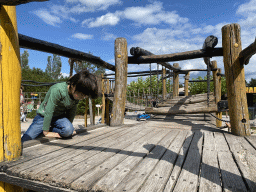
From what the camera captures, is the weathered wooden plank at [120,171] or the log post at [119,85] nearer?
the weathered wooden plank at [120,171]

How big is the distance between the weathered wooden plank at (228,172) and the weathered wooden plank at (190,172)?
0.15 metres

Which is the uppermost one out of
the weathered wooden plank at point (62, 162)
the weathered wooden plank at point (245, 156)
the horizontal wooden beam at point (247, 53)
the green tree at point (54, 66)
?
the green tree at point (54, 66)

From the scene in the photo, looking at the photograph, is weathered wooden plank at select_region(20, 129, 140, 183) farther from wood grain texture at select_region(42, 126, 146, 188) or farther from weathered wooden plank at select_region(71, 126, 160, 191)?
weathered wooden plank at select_region(71, 126, 160, 191)

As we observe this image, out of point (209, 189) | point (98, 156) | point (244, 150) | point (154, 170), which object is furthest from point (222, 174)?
point (98, 156)

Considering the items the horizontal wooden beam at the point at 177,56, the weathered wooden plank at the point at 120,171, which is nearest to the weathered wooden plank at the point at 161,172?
the weathered wooden plank at the point at 120,171

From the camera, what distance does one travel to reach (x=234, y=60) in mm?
2328

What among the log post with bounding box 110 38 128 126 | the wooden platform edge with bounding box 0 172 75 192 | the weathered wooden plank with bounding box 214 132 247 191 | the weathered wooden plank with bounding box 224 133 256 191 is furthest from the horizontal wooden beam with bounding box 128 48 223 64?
the wooden platform edge with bounding box 0 172 75 192

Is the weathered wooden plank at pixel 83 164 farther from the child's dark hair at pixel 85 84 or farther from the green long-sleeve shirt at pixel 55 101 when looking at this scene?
the green long-sleeve shirt at pixel 55 101

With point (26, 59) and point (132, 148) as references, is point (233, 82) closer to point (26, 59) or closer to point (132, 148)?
point (132, 148)

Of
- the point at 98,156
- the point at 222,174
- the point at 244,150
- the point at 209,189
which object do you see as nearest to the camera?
the point at 209,189

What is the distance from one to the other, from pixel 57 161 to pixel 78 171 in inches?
10.9

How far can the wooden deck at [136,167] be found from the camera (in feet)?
3.52

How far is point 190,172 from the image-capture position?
1.23 meters

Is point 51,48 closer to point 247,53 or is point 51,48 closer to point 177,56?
point 177,56
